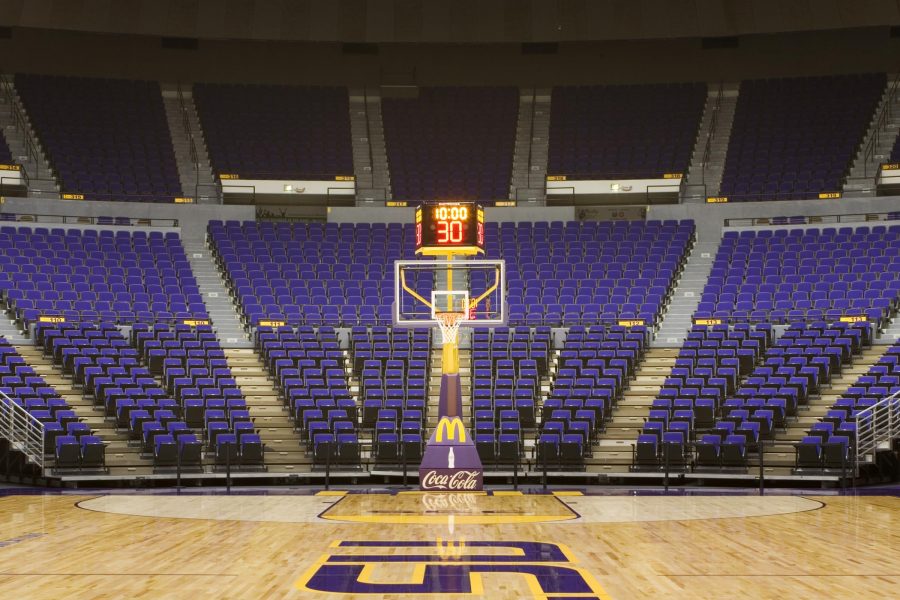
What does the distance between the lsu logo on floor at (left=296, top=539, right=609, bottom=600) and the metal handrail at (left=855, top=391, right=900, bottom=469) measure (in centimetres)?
913

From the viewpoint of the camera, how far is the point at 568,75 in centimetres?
3303

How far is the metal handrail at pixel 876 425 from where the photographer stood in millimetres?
17609

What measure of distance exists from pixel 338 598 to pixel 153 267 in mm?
18791

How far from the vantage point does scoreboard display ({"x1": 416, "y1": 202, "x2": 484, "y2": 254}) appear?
16.3 metres

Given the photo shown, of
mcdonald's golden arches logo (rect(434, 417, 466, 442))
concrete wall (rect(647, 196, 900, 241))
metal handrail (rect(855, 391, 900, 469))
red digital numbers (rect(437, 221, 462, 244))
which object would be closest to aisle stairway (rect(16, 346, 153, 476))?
mcdonald's golden arches logo (rect(434, 417, 466, 442))

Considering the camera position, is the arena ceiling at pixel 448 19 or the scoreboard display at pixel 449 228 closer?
the scoreboard display at pixel 449 228

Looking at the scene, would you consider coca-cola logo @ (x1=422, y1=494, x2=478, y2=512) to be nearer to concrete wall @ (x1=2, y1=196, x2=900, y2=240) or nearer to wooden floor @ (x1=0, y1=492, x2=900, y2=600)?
wooden floor @ (x1=0, y1=492, x2=900, y2=600)

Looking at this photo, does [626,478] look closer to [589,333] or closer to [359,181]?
[589,333]

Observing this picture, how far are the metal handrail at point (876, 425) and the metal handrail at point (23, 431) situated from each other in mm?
14612

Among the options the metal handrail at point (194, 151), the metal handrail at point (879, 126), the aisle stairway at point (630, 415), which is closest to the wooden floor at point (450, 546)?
the aisle stairway at point (630, 415)

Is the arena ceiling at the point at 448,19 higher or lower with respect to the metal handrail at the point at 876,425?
higher

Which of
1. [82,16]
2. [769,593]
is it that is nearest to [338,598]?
[769,593]

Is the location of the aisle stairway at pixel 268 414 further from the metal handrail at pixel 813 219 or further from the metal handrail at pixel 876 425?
the metal handrail at pixel 813 219

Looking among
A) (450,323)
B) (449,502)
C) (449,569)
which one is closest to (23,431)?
(450,323)
